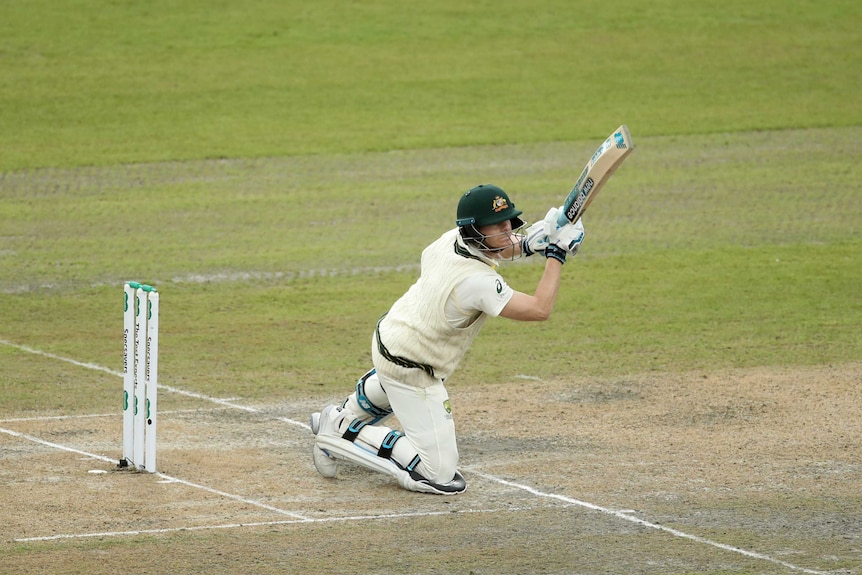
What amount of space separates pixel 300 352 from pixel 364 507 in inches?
156

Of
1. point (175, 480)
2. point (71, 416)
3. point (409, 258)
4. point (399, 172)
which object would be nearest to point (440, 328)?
point (175, 480)

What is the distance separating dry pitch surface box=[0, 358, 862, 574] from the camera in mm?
7043

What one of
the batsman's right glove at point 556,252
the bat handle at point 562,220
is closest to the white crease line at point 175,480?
the batsman's right glove at point 556,252

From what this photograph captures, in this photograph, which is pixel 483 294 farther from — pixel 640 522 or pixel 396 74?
pixel 396 74

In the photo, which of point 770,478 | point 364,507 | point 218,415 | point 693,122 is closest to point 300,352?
point 218,415

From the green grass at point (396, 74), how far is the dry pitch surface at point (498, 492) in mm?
11337

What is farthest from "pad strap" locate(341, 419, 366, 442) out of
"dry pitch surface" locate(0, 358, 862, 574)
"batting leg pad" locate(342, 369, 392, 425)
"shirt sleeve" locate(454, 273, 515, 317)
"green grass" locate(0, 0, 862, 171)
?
"green grass" locate(0, 0, 862, 171)

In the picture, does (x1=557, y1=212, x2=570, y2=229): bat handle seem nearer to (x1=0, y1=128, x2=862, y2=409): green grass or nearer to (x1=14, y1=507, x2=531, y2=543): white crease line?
(x1=14, y1=507, x2=531, y2=543): white crease line

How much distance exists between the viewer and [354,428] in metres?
8.50

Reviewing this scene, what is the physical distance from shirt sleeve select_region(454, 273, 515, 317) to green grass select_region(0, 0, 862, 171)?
508 inches

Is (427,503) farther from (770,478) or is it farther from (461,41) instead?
(461,41)

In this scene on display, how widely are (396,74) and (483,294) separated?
17250 millimetres

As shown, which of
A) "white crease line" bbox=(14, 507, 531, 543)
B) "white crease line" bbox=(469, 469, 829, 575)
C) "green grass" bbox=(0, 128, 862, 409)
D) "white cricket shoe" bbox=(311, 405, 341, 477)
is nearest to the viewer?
"white crease line" bbox=(469, 469, 829, 575)

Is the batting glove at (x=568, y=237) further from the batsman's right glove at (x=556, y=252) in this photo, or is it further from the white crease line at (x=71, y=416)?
the white crease line at (x=71, y=416)
